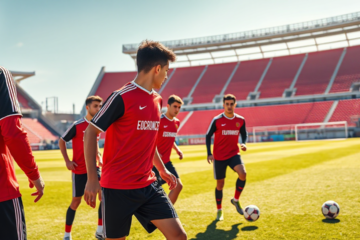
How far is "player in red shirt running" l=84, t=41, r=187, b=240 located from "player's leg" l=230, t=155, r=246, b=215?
11.7 feet

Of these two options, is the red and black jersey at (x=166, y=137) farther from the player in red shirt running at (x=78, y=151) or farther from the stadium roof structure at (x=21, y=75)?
the stadium roof structure at (x=21, y=75)

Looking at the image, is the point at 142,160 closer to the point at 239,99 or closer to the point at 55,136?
the point at 239,99

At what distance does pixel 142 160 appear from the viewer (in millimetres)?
3217

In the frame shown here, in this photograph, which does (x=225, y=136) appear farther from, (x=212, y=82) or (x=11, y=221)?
(x=212, y=82)

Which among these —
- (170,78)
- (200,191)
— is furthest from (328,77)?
(200,191)

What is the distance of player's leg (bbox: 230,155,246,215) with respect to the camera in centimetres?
656

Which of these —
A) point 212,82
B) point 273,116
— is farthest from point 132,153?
point 212,82

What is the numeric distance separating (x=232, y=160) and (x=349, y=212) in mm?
2264

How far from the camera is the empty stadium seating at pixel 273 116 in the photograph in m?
41.3

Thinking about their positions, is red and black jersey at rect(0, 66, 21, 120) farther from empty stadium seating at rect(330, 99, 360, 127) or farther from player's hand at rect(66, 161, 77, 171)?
empty stadium seating at rect(330, 99, 360, 127)

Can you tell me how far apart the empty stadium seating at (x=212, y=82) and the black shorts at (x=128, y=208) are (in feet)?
152

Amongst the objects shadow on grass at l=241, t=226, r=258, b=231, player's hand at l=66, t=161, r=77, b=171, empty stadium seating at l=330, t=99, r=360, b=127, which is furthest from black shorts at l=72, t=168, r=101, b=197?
empty stadium seating at l=330, t=99, r=360, b=127

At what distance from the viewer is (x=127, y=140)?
3.12 m

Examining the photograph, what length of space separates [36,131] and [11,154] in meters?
50.0
